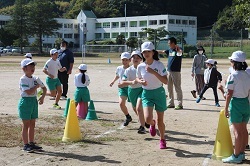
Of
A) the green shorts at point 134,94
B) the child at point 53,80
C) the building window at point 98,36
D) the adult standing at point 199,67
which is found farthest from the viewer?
the building window at point 98,36

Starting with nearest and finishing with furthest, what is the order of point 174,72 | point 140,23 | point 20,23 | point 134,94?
point 134,94, point 174,72, point 20,23, point 140,23

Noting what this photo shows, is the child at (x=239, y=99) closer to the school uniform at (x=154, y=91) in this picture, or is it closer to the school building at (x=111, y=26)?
the school uniform at (x=154, y=91)

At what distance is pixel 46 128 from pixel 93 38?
351ft

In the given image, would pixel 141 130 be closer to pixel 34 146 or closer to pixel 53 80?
pixel 34 146

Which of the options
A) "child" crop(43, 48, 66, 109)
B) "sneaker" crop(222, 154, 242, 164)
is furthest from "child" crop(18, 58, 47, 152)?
"child" crop(43, 48, 66, 109)

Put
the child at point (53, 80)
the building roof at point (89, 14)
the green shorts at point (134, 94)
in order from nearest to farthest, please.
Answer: the green shorts at point (134, 94), the child at point (53, 80), the building roof at point (89, 14)

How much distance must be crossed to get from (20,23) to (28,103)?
3209 inches

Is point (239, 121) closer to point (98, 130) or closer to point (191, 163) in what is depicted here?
point (191, 163)

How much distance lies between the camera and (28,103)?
7766 millimetres

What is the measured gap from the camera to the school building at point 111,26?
339 feet

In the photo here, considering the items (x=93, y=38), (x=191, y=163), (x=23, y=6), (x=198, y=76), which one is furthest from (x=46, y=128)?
(x=93, y=38)

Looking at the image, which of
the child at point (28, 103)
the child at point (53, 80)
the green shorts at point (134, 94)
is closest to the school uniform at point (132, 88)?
the green shorts at point (134, 94)

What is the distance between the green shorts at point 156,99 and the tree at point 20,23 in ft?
262

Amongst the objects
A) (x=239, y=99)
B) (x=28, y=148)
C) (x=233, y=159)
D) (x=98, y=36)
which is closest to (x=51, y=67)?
(x=28, y=148)
